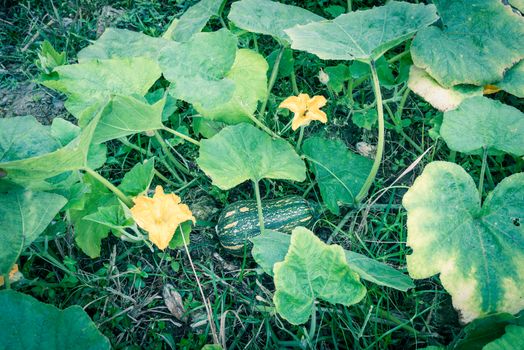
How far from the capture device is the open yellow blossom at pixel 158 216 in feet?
5.89

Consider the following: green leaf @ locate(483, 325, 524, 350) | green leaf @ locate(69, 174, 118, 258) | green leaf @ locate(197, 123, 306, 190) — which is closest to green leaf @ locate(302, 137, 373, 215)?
green leaf @ locate(197, 123, 306, 190)

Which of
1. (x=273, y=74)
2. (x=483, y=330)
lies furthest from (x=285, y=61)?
(x=483, y=330)

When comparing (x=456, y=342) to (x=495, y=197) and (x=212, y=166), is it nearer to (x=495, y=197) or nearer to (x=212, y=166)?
(x=495, y=197)

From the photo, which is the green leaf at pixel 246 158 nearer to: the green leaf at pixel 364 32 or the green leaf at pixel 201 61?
the green leaf at pixel 201 61

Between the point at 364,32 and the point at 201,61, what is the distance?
0.83 metres

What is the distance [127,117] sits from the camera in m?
1.92

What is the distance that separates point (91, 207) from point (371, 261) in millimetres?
1368

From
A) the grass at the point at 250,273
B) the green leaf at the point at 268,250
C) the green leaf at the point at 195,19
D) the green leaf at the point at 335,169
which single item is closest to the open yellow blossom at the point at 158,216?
the green leaf at the point at 268,250

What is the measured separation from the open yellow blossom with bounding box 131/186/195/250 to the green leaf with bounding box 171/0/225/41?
3.68 feet

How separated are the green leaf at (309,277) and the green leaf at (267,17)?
3.64 feet

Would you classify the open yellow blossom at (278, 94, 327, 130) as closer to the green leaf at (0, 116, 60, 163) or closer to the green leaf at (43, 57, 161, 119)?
the green leaf at (43, 57, 161, 119)

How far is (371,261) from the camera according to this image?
1922mm

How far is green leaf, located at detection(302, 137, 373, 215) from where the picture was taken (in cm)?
230

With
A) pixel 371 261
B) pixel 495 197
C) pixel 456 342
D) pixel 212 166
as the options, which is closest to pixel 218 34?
pixel 212 166
